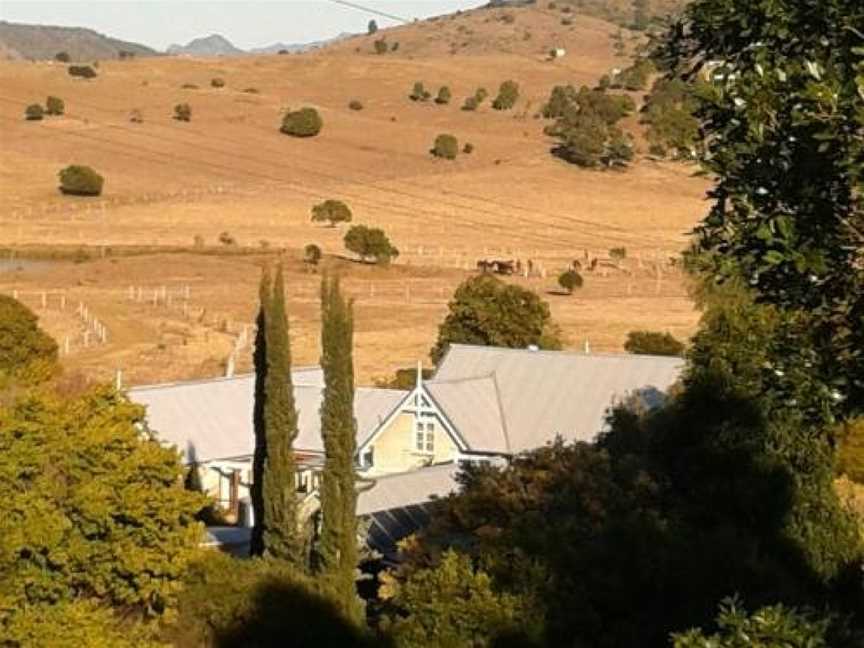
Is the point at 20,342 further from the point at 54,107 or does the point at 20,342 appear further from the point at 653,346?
the point at 54,107

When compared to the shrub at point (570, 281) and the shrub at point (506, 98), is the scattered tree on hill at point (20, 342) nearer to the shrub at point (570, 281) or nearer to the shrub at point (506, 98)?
the shrub at point (570, 281)

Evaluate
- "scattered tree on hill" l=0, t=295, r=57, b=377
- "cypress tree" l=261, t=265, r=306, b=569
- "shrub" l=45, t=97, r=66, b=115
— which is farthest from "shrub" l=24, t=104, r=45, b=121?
"cypress tree" l=261, t=265, r=306, b=569

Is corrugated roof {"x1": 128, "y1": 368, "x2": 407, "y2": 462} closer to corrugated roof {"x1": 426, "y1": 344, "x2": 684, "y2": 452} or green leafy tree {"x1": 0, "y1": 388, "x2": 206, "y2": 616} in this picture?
corrugated roof {"x1": 426, "y1": 344, "x2": 684, "y2": 452}

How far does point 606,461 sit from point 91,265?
5762 centimetres

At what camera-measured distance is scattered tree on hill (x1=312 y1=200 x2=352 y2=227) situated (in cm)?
9500

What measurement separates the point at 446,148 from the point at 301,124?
1129cm

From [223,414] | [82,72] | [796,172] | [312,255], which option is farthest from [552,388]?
[82,72]

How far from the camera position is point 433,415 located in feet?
121

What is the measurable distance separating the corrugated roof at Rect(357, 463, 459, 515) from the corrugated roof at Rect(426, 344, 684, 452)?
3.38 meters

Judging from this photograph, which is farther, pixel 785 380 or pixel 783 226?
pixel 785 380

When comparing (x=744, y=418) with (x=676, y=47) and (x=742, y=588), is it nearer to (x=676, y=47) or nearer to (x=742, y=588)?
(x=742, y=588)

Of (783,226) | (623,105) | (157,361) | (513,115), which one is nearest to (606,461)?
(783,226)

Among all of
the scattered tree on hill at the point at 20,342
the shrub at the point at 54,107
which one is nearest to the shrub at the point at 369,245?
the scattered tree on hill at the point at 20,342

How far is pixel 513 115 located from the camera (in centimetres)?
14425
